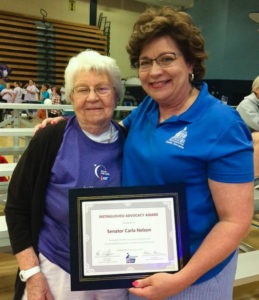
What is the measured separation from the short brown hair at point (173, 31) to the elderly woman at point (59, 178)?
19 centimetres

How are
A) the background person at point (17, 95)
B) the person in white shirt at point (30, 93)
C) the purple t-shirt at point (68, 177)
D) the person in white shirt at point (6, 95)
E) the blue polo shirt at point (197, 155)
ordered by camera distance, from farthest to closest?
the person in white shirt at point (30, 93) → the background person at point (17, 95) → the person in white shirt at point (6, 95) → the purple t-shirt at point (68, 177) → the blue polo shirt at point (197, 155)

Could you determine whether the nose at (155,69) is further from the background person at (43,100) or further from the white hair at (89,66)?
the background person at (43,100)

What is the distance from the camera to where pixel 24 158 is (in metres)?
1.15

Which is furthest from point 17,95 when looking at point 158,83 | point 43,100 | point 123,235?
point 123,235

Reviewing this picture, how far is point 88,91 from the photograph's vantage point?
1.17 m

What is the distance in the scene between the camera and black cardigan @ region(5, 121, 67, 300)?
114 centimetres

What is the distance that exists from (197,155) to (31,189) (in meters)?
0.63

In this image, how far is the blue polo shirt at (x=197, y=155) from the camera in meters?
0.88

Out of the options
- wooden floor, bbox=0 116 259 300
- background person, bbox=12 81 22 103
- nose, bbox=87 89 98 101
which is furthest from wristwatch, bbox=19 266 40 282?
background person, bbox=12 81 22 103

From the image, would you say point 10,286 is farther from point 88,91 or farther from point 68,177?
point 88,91

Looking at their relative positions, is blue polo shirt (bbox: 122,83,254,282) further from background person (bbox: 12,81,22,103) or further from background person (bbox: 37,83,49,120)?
background person (bbox: 12,81,22,103)

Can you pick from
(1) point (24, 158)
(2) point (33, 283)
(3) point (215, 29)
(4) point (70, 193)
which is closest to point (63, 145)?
(1) point (24, 158)

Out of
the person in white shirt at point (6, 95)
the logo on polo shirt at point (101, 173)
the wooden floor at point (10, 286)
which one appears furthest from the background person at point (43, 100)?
the logo on polo shirt at point (101, 173)

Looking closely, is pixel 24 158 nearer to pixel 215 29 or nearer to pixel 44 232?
pixel 44 232
